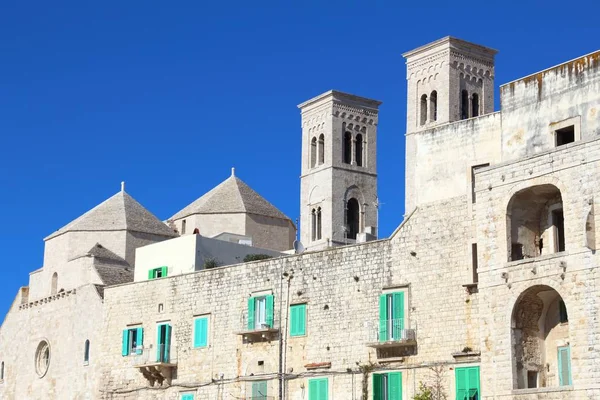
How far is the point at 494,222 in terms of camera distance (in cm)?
2927

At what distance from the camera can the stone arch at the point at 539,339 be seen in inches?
1110

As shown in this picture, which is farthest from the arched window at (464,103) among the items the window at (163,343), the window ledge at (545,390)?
the window ledge at (545,390)

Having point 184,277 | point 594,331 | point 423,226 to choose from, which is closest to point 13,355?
point 184,277

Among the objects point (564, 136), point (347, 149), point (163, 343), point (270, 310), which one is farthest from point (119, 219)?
point (564, 136)

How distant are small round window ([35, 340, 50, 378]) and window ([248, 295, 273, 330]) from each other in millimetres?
13846

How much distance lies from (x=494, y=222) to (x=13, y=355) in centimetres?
Result: 2837

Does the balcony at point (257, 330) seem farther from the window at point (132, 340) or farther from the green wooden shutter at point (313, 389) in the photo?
the window at point (132, 340)

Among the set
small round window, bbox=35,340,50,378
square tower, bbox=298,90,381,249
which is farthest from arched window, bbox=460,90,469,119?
small round window, bbox=35,340,50,378

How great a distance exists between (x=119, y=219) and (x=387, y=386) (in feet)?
75.6

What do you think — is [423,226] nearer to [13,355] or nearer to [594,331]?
[594,331]

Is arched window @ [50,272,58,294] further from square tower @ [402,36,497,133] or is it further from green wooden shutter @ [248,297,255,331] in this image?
square tower @ [402,36,497,133]

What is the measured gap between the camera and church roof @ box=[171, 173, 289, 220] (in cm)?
5628

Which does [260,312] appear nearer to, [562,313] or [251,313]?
[251,313]

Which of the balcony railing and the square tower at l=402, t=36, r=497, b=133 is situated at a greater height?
the square tower at l=402, t=36, r=497, b=133
